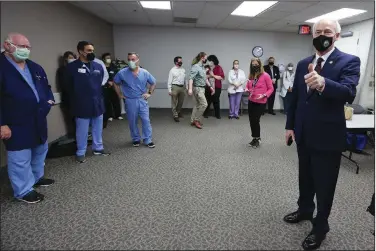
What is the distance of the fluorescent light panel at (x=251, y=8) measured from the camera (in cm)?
403

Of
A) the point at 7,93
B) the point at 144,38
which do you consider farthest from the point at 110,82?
the point at 7,93

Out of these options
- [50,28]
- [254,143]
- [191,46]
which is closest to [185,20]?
[191,46]

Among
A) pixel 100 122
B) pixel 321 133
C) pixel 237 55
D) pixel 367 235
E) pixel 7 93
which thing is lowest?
pixel 367 235

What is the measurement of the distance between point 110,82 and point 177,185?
3.26 m

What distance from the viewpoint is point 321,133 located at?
4.49 feet

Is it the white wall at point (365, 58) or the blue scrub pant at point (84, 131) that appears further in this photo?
the white wall at point (365, 58)

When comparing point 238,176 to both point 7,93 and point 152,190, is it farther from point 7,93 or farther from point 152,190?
point 7,93

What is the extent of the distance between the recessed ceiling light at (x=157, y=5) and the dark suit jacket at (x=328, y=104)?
3489 mm

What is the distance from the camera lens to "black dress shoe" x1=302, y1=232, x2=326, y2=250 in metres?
1.47

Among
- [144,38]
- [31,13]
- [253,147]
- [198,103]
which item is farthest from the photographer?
[144,38]

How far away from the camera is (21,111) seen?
1849mm

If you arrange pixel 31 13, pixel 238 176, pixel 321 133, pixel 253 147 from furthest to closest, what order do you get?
pixel 253 147 < pixel 31 13 < pixel 238 176 < pixel 321 133

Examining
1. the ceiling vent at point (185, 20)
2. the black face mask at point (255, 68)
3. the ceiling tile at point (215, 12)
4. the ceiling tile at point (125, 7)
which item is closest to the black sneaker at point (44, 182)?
the black face mask at point (255, 68)

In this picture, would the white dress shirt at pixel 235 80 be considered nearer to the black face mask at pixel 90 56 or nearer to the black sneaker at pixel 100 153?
the black sneaker at pixel 100 153
